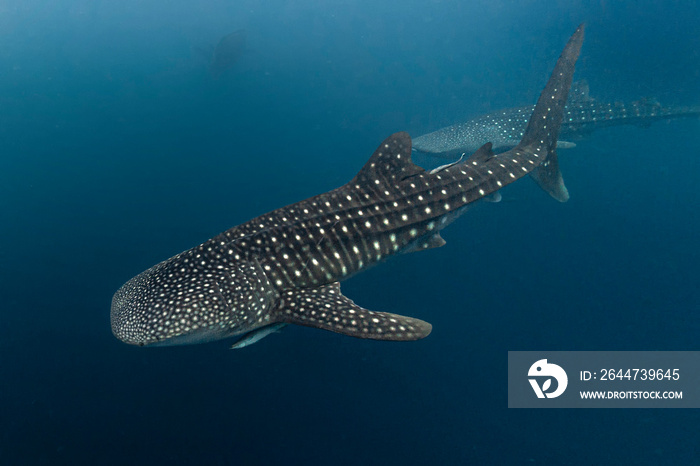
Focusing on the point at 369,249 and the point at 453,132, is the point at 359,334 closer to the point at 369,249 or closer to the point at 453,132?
the point at 369,249

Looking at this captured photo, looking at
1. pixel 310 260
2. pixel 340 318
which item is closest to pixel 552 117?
pixel 310 260

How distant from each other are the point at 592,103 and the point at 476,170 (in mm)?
8570

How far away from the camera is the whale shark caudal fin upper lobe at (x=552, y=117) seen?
22.9ft

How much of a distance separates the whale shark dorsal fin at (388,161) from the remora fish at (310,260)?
0.01 m

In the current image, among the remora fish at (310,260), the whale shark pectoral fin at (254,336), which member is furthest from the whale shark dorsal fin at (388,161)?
the whale shark pectoral fin at (254,336)

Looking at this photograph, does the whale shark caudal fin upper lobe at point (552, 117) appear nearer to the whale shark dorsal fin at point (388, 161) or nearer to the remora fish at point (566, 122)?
the whale shark dorsal fin at point (388, 161)

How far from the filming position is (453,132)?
12586 millimetres

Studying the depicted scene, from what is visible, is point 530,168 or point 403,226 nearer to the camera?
point 403,226

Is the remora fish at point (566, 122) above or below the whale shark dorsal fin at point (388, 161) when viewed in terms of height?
above

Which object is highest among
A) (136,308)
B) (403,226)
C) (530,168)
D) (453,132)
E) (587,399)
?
(453,132)

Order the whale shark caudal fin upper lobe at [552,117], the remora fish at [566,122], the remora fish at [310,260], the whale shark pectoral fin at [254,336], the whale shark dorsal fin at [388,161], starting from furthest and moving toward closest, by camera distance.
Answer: the remora fish at [566,122]
the whale shark caudal fin upper lobe at [552,117]
the whale shark dorsal fin at [388,161]
the whale shark pectoral fin at [254,336]
the remora fish at [310,260]

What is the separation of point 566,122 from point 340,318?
10709 millimetres

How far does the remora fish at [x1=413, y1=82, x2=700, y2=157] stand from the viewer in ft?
37.4

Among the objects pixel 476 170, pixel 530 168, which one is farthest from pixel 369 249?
pixel 530 168
